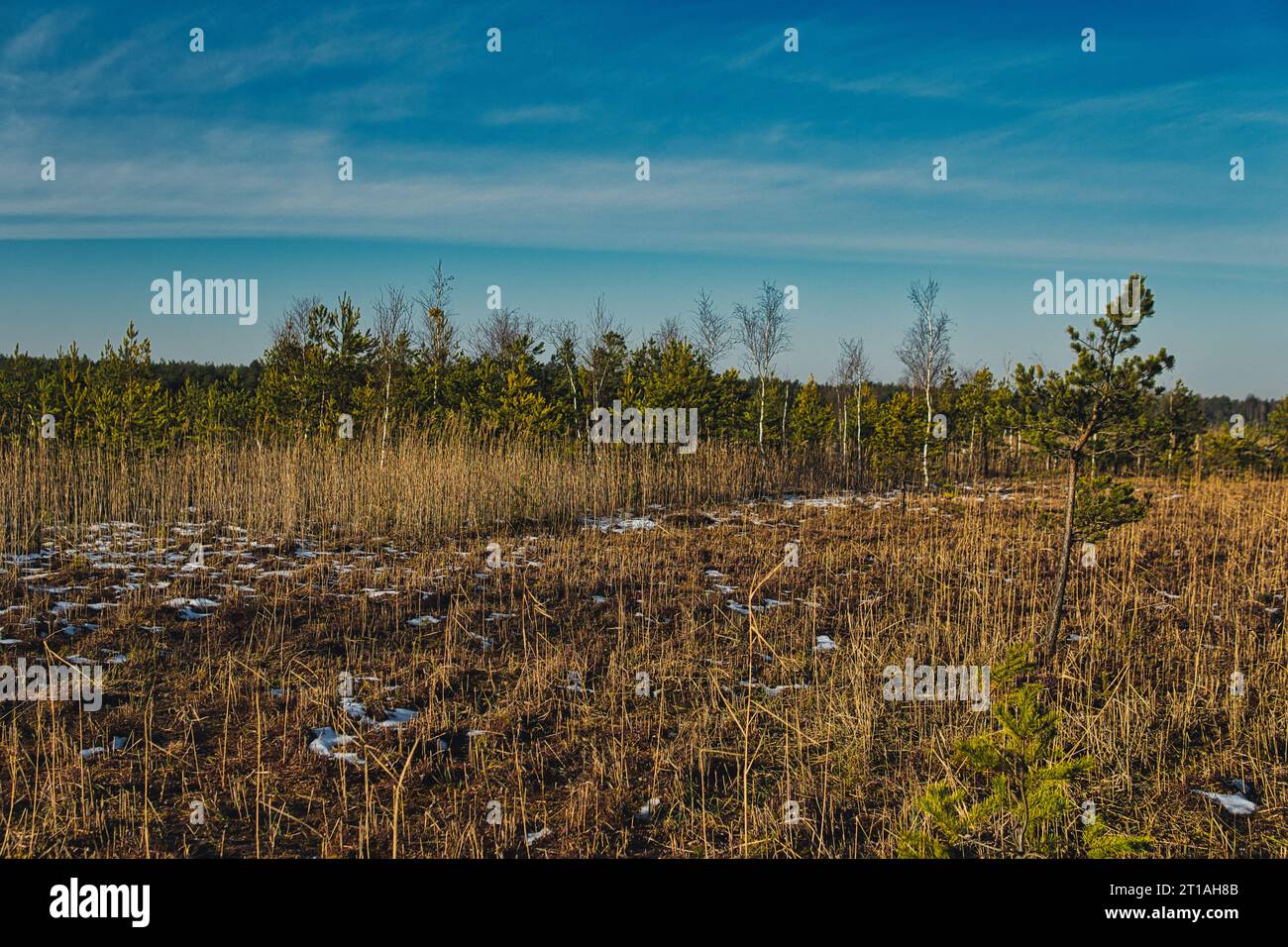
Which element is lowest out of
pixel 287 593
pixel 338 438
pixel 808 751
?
pixel 808 751

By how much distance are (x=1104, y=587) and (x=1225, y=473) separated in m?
15.2

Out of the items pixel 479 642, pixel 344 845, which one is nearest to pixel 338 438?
pixel 479 642

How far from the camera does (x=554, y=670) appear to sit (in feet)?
18.7

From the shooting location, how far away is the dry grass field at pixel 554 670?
3777 millimetres

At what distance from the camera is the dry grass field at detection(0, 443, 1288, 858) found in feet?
12.4

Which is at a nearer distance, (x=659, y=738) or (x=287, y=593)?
(x=659, y=738)

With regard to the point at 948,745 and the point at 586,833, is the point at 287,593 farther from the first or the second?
the point at 948,745

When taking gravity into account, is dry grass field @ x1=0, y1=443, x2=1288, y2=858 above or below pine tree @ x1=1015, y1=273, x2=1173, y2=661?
below

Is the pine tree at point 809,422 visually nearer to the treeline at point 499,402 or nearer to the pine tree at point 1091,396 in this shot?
the treeline at point 499,402

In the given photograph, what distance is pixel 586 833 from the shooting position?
366 centimetres

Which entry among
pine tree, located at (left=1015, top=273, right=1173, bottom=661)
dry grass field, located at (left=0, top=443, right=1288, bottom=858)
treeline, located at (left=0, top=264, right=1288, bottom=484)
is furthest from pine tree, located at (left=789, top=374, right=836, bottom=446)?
pine tree, located at (left=1015, top=273, right=1173, bottom=661)

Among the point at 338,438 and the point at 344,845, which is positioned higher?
the point at 338,438

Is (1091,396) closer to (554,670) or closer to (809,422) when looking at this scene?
(554,670)

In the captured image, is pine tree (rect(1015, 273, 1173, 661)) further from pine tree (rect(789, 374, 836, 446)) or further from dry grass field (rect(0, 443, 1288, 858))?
pine tree (rect(789, 374, 836, 446))
